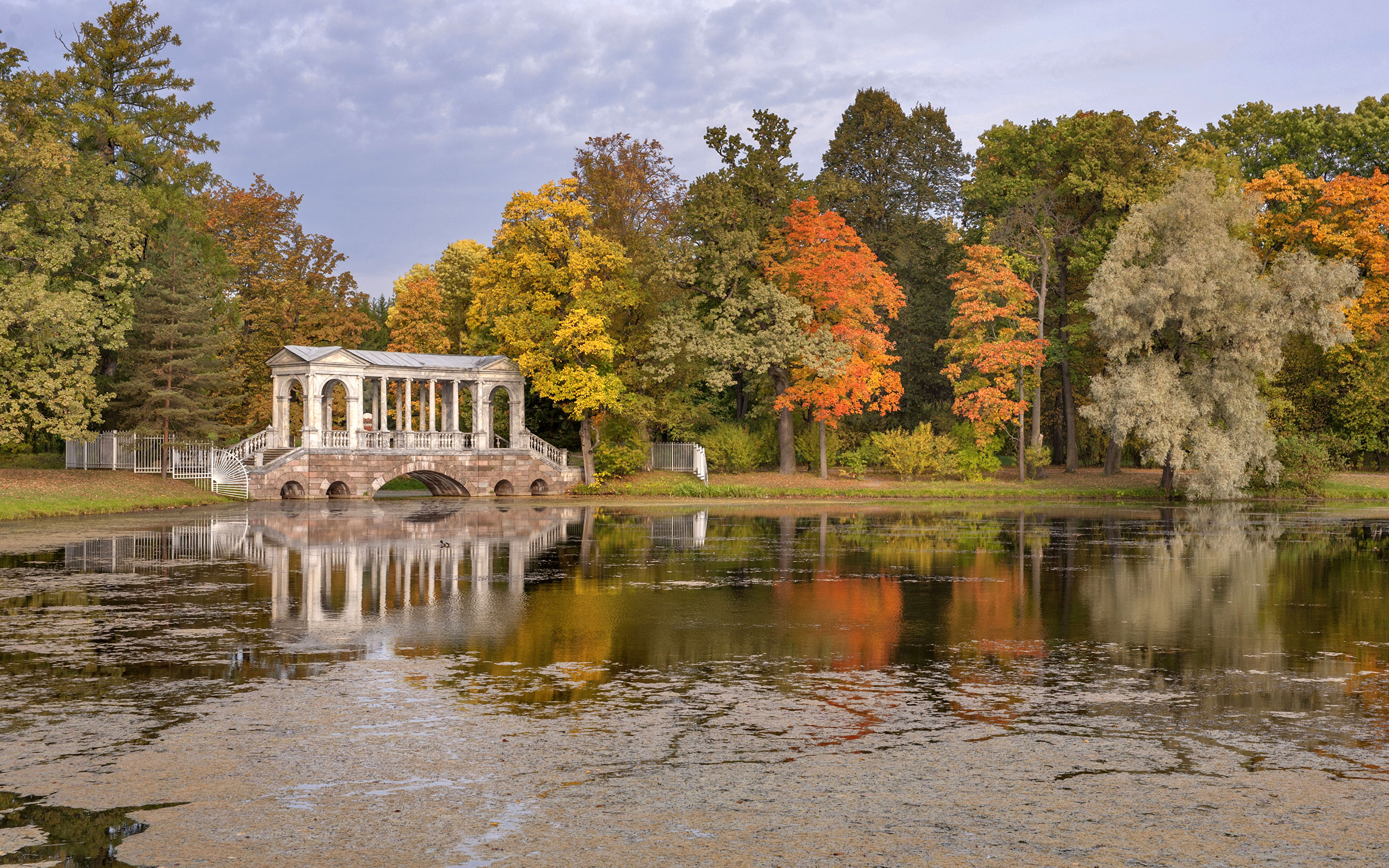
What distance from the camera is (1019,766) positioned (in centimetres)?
774

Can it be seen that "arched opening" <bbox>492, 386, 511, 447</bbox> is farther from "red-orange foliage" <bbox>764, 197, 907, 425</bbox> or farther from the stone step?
"red-orange foliage" <bbox>764, 197, 907, 425</bbox>

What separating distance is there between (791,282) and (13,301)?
102 feet

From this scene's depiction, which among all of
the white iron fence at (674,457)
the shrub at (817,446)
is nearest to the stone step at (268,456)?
the white iron fence at (674,457)

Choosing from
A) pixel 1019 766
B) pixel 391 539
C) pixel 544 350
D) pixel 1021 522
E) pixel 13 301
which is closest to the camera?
pixel 1019 766

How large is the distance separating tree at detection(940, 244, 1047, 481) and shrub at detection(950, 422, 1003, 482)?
0.81 m

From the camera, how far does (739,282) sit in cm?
5094

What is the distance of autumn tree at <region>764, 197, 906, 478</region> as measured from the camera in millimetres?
49625

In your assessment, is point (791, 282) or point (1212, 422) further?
point (791, 282)

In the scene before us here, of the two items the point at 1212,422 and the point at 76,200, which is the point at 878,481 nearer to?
the point at 1212,422

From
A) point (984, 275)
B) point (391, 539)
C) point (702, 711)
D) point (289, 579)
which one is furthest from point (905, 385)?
point (702, 711)

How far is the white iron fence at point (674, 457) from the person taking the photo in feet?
170

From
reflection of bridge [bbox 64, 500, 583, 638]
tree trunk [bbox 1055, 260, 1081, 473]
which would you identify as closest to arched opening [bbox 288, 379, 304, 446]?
reflection of bridge [bbox 64, 500, 583, 638]

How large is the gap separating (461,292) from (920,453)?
85.7 feet

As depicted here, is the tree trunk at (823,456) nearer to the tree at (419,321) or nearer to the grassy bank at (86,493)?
the grassy bank at (86,493)
